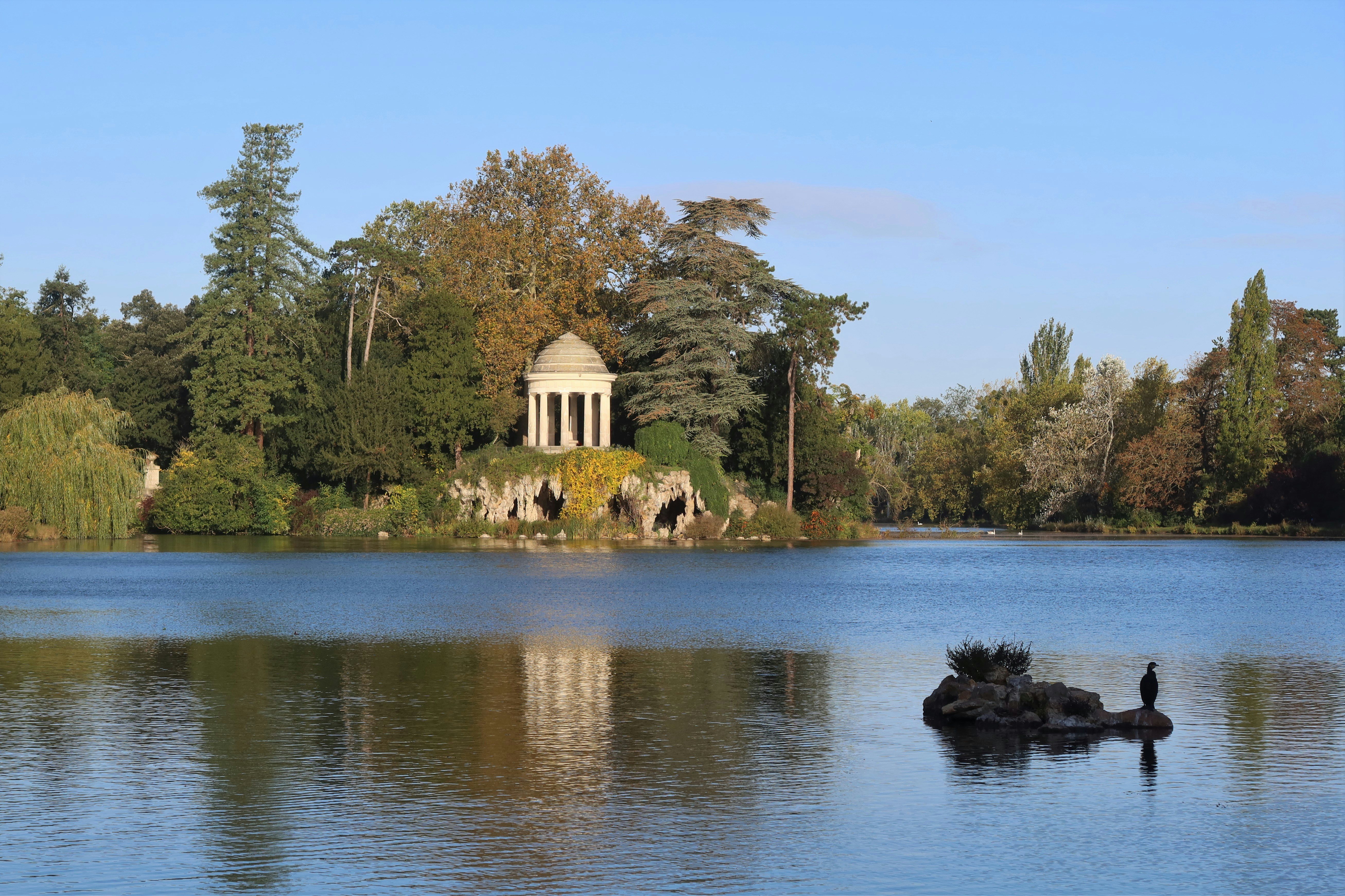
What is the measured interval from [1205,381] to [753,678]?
251 feet

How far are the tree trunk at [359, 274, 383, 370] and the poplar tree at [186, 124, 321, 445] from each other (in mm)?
3416

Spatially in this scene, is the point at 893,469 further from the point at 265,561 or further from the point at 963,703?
the point at 963,703

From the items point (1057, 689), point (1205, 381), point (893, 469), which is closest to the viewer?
point (1057, 689)

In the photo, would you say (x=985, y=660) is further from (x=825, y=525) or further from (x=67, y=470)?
(x=67, y=470)

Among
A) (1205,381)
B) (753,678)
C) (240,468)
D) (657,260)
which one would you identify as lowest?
(753,678)

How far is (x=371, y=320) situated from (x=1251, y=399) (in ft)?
186

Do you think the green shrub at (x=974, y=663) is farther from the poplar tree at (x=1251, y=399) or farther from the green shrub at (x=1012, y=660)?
the poplar tree at (x=1251, y=399)

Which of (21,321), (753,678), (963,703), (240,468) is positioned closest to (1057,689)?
(963,703)

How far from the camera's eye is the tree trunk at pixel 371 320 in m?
82.4

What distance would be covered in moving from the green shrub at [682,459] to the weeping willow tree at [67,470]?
2743cm

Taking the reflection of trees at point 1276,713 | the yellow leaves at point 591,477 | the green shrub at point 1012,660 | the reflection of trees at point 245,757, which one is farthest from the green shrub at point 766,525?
the green shrub at point 1012,660

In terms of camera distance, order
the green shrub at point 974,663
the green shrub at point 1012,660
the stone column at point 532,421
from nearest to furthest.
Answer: the green shrub at point 974,663, the green shrub at point 1012,660, the stone column at point 532,421

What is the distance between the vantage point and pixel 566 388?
78.4 meters

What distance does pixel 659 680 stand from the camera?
2258cm
